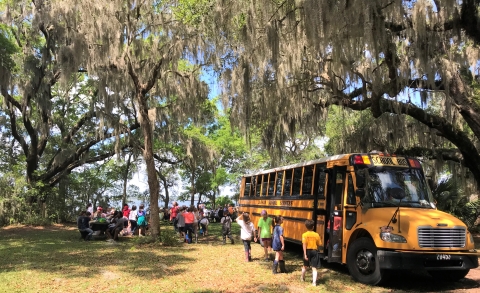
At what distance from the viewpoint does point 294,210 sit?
1070 cm

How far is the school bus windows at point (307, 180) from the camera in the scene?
9938 millimetres

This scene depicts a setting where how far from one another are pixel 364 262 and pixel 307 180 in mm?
3077

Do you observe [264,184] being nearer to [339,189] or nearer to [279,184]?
[279,184]

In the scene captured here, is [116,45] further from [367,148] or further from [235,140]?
[235,140]

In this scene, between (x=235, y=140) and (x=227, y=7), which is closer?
(x=227, y=7)

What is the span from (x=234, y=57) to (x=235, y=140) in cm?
2075

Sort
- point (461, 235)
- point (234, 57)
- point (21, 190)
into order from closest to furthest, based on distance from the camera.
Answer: point (461, 235), point (234, 57), point (21, 190)

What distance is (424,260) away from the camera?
22.2 feet

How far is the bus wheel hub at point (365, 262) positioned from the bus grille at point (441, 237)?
97 cm

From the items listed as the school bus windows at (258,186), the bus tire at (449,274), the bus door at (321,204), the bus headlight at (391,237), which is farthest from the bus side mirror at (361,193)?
the school bus windows at (258,186)

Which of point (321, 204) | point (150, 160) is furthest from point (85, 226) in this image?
point (321, 204)

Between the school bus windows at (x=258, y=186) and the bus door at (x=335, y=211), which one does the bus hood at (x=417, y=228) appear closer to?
the bus door at (x=335, y=211)

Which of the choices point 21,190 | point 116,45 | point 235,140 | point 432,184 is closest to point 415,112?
point 432,184

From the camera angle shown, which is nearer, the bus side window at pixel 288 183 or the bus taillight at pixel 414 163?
the bus taillight at pixel 414 163
